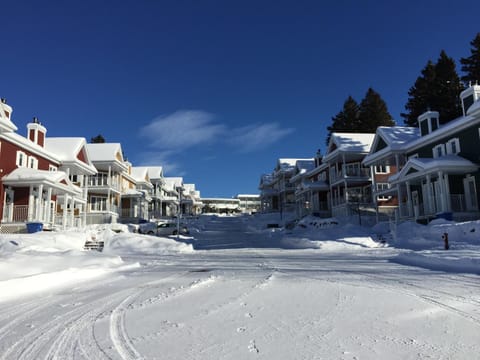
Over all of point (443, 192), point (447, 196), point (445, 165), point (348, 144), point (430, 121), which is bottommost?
point (447, 196)

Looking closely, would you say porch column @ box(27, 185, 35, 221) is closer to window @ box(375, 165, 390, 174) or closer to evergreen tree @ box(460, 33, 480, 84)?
window @ box(375, 165, 390, 174)

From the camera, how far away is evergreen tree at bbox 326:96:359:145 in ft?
210

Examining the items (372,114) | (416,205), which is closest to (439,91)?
(372,114)

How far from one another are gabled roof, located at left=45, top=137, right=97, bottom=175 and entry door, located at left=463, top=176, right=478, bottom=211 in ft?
97.8

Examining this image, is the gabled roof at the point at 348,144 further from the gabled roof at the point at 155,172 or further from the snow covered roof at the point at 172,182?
the snow covered roof at the point at 172,182

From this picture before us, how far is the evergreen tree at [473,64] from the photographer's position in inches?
1869

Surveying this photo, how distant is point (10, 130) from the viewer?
2334cm

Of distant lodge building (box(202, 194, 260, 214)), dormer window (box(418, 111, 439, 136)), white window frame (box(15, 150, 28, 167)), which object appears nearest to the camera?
white window frame (box(15, 150, 28, 167))

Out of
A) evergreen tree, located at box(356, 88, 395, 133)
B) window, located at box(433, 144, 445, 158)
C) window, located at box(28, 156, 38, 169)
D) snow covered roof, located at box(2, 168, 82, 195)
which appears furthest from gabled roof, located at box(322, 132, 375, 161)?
window, located at box(28, 156, 38, 169)

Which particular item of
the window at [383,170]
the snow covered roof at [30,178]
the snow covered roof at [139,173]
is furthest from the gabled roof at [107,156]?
the window at [383,170]

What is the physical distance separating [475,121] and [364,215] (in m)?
15.0

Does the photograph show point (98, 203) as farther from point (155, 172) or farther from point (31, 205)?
point (155, 172)

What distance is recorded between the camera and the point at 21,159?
27250 mm

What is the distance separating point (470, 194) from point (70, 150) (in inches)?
1232
